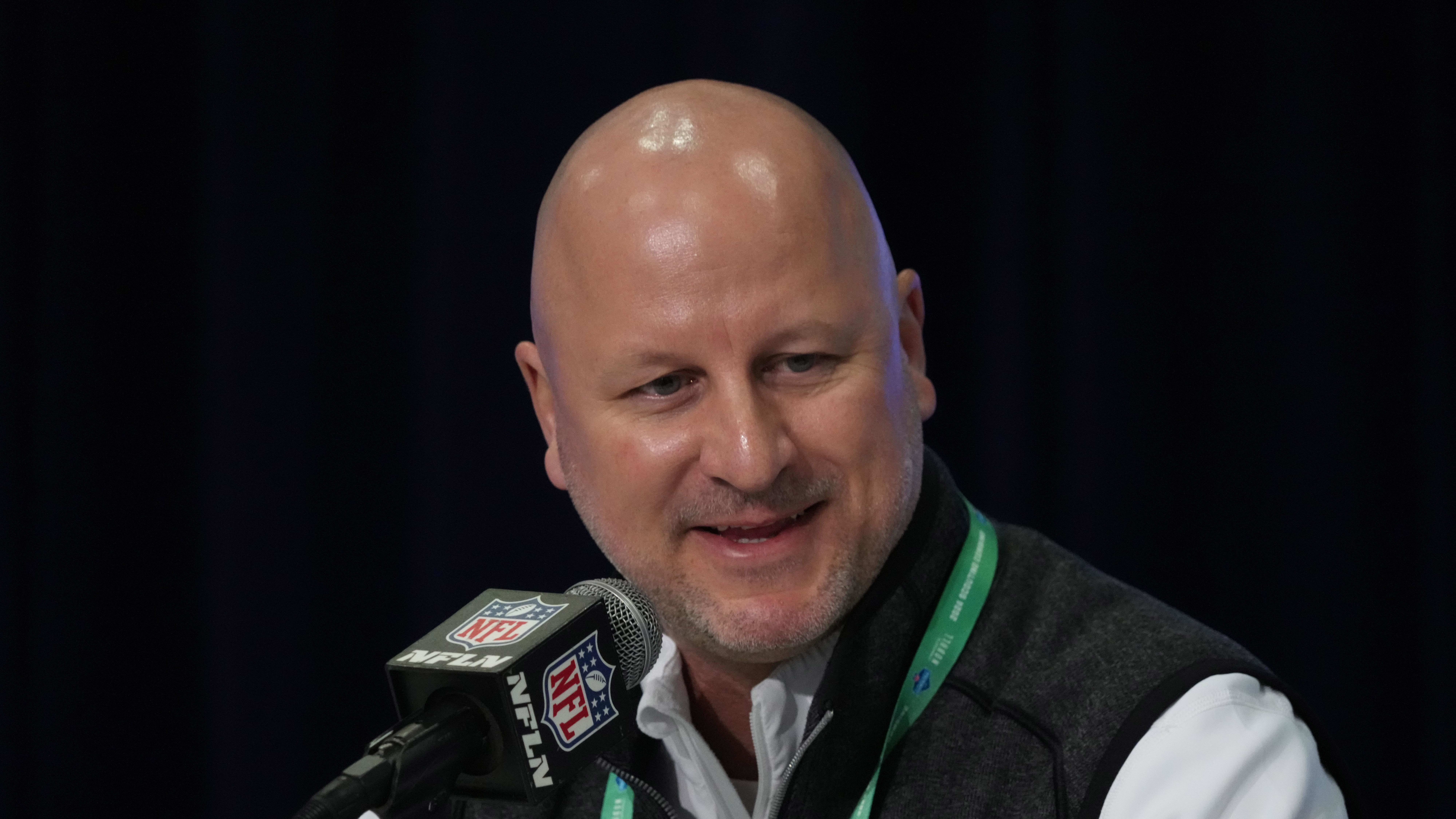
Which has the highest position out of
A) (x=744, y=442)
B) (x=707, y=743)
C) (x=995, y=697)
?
(x=744, y=442)

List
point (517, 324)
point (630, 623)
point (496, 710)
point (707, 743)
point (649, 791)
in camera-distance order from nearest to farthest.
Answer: point (496, 710) < point (630, 623) < point (649, 791) < point (707, 743) < point (517, 324)

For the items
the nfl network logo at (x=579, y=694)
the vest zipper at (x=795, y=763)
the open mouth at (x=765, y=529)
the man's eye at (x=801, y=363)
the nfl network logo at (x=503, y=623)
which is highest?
the man's eye at (x=801, y=363)

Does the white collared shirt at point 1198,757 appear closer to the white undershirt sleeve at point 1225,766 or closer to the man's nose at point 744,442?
the white undershirt sleeve at point 1225,766

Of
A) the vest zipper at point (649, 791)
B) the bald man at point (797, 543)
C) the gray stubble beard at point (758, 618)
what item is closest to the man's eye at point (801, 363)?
the bald man at point (797, 543)

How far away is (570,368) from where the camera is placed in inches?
56.4

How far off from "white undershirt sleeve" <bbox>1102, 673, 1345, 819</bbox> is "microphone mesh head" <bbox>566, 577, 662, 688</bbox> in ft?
1.38

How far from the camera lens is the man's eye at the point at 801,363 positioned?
1341 millimetres

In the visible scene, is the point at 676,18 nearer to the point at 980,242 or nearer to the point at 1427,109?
the point at 980,242

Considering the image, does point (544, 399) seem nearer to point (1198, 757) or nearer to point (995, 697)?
point (995, 697)

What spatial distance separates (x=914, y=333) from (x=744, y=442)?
353mm

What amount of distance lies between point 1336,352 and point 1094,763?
1240mm

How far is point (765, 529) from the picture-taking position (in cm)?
134

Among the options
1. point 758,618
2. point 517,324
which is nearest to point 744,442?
point 758,618

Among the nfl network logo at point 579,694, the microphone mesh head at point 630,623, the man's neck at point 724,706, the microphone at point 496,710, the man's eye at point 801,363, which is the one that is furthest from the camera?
the man's neck at point 724,706
